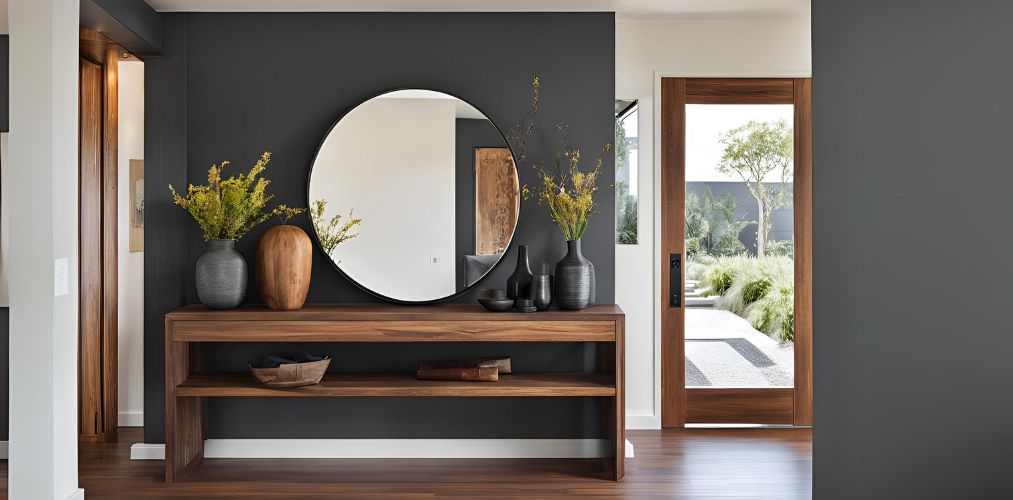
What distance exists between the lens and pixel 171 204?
12.7ft

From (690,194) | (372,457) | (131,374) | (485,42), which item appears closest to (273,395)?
(372,457)

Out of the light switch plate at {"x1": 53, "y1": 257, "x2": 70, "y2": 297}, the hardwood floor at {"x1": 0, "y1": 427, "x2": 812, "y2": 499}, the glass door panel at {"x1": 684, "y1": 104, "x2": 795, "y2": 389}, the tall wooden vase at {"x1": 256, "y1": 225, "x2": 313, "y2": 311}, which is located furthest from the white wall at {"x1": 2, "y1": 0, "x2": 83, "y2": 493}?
the glass door panel at {"x1": 684, "y1": 104, "x2": 795, "y2": 389}

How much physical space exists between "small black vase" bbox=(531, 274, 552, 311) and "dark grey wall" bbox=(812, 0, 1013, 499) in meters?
1.95

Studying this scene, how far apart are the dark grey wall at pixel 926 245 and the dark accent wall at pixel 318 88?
7.18 feet

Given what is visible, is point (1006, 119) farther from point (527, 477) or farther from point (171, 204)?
point (171, 204)

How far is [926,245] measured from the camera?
1.64 meters

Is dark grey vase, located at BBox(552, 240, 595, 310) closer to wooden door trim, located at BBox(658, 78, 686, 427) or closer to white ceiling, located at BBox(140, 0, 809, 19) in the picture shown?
wooden door trim, located at BBox(658, 78, 686, 427)

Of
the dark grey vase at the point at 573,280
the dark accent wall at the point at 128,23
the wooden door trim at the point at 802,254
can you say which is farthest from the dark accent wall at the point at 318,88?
the wooden door trim at the point at 802,254

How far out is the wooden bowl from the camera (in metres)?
3.48

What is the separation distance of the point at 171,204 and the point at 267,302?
80 cm

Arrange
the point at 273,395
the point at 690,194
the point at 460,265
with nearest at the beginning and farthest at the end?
the point at 273,395, the point at 460,265, the point at 690,194

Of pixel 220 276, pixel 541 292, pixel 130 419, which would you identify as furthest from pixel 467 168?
pixel 130 419

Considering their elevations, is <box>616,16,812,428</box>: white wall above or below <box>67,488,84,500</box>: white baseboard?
above

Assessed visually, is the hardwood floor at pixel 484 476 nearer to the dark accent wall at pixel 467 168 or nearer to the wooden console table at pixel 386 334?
the wooden console table at pixel 386 334
